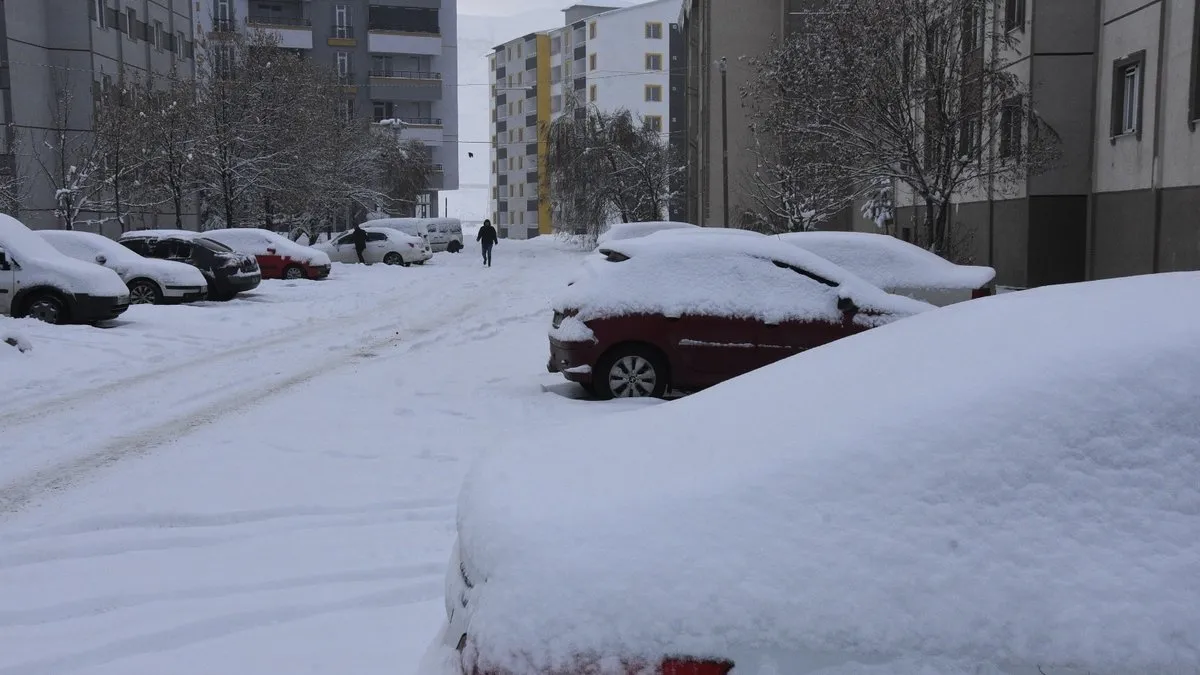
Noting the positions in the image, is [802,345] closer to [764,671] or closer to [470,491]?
[470,491]

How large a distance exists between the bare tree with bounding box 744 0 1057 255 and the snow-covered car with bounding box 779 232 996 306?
7.64m

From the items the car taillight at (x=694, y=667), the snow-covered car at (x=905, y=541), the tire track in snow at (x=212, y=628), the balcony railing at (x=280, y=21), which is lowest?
the tire track in snow at (x=212, y=628)

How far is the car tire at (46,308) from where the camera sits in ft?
54.3

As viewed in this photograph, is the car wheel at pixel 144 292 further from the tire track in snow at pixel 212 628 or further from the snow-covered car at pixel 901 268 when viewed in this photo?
the tire track in snow at pixel 212 628

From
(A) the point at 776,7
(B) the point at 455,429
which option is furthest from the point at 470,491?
(A) the point at 776,7

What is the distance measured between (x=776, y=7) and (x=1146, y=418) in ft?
168

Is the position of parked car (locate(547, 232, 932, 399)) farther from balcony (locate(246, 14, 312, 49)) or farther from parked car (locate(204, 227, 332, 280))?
balcony (locate(246, 14, 312, 49))

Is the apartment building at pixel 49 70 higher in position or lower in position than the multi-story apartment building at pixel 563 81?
lower

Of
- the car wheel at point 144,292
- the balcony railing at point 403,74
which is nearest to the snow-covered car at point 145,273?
the car wheel at point 144,292

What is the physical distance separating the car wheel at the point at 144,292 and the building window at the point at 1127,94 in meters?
19.1

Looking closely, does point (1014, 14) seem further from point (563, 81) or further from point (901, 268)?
point (563, 81)

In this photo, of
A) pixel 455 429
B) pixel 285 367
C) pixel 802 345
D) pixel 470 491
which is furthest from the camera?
pixel 285 367

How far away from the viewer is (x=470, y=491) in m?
3.38

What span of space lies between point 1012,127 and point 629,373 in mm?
15850
